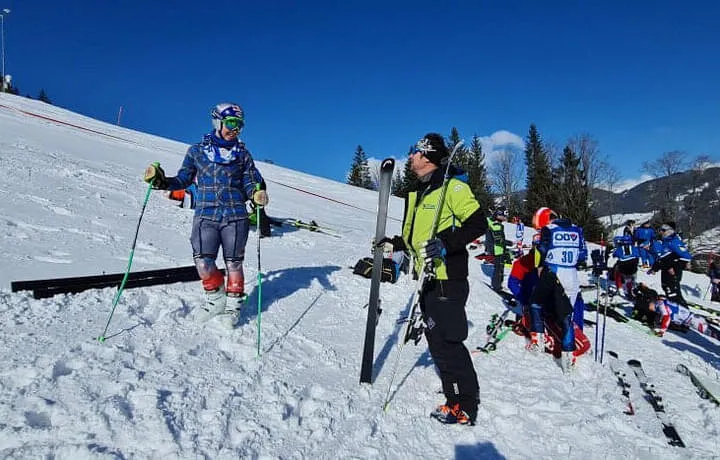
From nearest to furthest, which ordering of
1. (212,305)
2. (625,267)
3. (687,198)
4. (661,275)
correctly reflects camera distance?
(212,305), (661,275), (625,267), (687,198)

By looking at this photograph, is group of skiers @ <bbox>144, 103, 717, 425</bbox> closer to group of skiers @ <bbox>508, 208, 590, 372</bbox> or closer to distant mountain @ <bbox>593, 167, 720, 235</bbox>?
group of skiers @ <bbox>508, 208, 590, 372</bbox>

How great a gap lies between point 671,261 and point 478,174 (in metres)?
47.7

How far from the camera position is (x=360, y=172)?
221 feet

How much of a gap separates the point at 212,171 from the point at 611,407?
4.53 metres

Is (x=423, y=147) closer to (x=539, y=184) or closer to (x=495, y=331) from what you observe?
(x=495, y=331)

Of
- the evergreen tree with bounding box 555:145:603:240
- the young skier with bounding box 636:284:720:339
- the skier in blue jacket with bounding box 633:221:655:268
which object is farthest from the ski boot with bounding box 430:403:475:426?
the evergreen tree with bounding box 555:145:603:240

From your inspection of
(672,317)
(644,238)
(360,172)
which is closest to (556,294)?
(672,317)

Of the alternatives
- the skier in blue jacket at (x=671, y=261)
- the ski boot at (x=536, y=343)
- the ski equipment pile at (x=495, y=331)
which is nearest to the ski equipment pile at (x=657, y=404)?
the ski boot at (x=536, y=343)

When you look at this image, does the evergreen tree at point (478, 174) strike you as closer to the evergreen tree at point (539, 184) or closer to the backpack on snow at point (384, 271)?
the evergreen tree at point (539, 184)

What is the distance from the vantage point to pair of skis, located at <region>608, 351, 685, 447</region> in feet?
12.3

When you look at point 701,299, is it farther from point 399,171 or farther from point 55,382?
point 399,171

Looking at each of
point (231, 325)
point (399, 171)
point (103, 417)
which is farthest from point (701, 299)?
point (399, 171)

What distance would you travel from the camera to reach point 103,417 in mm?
2549

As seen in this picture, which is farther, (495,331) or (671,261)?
(671,261)
